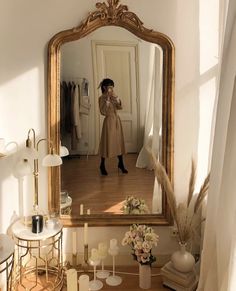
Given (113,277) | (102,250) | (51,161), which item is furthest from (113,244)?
(51,161)

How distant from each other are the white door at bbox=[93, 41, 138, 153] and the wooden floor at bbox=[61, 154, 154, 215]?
0.17 m

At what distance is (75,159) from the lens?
236 cm

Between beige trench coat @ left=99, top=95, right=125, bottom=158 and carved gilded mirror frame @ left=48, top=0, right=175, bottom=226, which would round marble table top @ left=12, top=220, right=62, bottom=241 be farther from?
beige trench coat @ left=99, top=95, right=125, bottom=158

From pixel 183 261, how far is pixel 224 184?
0.68 meters

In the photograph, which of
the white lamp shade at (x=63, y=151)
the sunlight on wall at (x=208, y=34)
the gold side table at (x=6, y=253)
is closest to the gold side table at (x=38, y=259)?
the gold side table at (x=6, y=253)

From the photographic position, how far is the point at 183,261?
7.18ft

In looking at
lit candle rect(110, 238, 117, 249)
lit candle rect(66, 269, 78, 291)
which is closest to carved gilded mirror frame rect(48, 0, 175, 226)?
lit candle rect(110, 238, 117, 249)

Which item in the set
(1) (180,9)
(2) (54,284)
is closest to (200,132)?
(1) (180,9)

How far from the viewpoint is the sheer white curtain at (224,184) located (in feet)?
5.49

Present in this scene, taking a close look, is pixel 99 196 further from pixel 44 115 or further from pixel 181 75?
pixel 181 75

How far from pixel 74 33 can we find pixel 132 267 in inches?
60.6

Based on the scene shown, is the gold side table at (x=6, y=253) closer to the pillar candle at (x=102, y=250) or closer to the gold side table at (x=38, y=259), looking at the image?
the gold side table at (x=38, y=259)

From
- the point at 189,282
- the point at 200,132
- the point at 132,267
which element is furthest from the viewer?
the point at 132,267

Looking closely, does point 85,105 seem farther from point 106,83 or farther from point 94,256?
point 94,256
